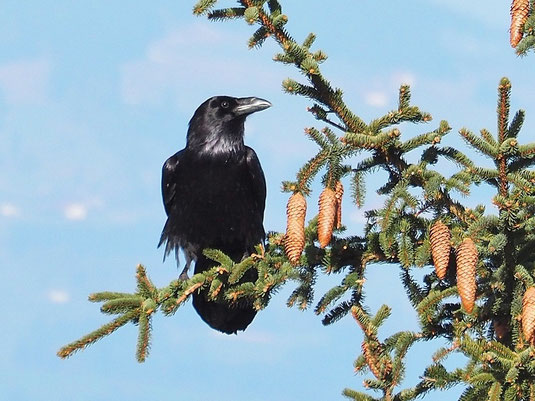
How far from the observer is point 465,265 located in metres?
4.36

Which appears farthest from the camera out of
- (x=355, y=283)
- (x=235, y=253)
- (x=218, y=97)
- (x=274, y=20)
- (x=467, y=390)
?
(x=218, y=97)

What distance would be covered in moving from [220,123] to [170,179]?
2.46 ft

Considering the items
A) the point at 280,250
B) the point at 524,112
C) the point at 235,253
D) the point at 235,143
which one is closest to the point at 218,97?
the point at 235,143

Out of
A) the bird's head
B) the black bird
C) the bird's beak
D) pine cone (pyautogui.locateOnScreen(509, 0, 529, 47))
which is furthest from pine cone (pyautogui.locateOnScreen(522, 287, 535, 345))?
the bird's beak

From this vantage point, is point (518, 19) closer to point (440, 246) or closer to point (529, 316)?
point (440, 246)

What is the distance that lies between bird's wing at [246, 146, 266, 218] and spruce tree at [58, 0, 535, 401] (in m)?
2.59

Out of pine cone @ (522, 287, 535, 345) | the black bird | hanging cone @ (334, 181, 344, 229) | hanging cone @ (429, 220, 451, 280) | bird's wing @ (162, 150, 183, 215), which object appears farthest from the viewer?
bird's wing @ (162, 150, 183, 215)

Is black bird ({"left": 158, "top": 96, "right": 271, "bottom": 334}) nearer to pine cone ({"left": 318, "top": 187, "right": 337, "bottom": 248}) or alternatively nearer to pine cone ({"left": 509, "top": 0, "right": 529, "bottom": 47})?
pine cone ({"left": 318, "top": 187, "right": 337, "bottom": 248})

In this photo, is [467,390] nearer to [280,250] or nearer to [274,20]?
[280,250]

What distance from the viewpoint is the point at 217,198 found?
7.45 meters

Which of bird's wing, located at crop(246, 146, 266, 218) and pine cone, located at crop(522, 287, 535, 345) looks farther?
bird's wing, located at crop(246, 146, 266, 218)

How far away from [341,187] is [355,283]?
66cm

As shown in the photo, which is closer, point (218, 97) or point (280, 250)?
point (280, 250)

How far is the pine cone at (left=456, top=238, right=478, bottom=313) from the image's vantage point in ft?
14.2
